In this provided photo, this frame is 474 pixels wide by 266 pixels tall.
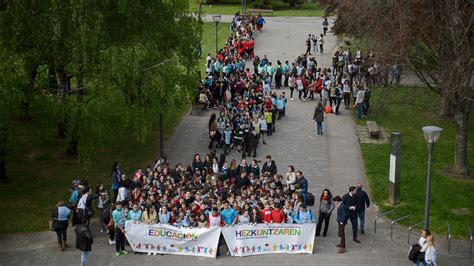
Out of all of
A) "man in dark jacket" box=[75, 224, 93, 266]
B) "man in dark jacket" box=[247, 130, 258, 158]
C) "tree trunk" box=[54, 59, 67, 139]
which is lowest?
"man in dark jacket" box=[75, 224, 93, 266]

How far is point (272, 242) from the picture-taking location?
2075cm

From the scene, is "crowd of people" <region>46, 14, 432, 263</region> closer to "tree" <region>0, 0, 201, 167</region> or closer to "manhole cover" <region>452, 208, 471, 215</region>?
"tree" <region>0, 0, 201, 167</region>

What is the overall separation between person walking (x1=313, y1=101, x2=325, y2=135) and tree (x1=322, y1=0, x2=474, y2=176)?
461 cm

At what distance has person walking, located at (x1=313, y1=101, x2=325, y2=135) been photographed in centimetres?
3174

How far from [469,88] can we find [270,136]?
9463 mm

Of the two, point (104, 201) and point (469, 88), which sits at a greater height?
point (469, 88)

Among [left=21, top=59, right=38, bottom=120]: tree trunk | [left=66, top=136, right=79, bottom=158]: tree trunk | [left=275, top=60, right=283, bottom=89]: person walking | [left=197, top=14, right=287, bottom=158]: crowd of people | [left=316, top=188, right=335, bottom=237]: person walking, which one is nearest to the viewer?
[left=316, top=188, right=335, bottom=237]: person walking

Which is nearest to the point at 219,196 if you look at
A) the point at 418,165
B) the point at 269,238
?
the point at 269,238

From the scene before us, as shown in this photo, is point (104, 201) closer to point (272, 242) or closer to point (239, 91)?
point (272, 242)

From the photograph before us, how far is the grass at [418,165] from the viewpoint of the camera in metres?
24.0

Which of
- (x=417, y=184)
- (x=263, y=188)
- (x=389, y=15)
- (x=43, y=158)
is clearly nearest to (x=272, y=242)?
(x=263, y=188)

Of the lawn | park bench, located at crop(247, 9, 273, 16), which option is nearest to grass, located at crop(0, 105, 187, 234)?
the lawn

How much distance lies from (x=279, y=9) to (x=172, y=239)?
166 ft

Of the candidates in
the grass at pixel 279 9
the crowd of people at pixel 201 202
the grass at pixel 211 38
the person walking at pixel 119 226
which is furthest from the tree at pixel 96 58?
the grass at pixel 279 9
